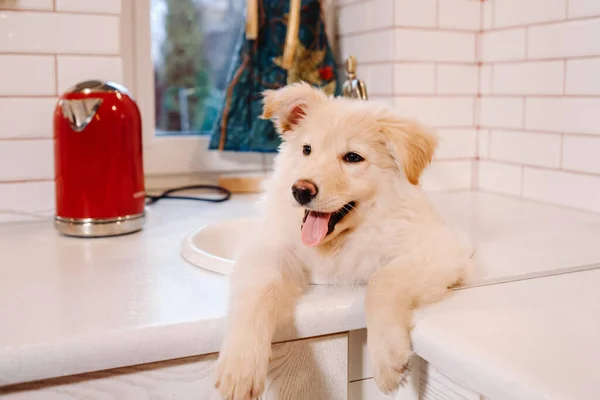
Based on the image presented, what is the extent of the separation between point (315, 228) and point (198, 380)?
303 millimetres

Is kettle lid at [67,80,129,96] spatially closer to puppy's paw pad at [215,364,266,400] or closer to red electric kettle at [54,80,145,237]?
red electric kettle at [54,80,145,237]

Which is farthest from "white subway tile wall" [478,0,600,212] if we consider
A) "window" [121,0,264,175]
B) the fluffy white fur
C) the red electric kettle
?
the red electric kettle

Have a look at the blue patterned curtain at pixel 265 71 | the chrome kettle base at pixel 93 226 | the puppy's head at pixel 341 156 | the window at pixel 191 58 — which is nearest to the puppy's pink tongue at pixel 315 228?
the puppy's head at pixel 341 156

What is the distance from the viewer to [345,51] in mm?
1854

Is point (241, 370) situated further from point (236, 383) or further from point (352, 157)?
point (352, 157)

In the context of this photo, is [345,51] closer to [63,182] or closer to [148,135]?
[148,135]

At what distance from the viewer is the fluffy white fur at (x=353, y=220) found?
2.79 ft

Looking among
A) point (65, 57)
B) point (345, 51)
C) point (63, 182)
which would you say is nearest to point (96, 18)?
point (65, 57)

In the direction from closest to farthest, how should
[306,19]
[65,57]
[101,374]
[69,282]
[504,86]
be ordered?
[101,374]
[69,282]
[65,57]
[504,86]
[306,19]

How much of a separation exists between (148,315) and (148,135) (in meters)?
1.03

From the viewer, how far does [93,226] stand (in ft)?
4.06

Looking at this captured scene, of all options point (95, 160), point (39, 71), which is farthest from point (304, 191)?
point (39, 71)

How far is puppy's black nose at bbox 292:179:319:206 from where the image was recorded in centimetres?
91

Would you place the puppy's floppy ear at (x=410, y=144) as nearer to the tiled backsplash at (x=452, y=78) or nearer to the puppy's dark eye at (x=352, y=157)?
the puppy's dark eye at (x=352, y=157)
